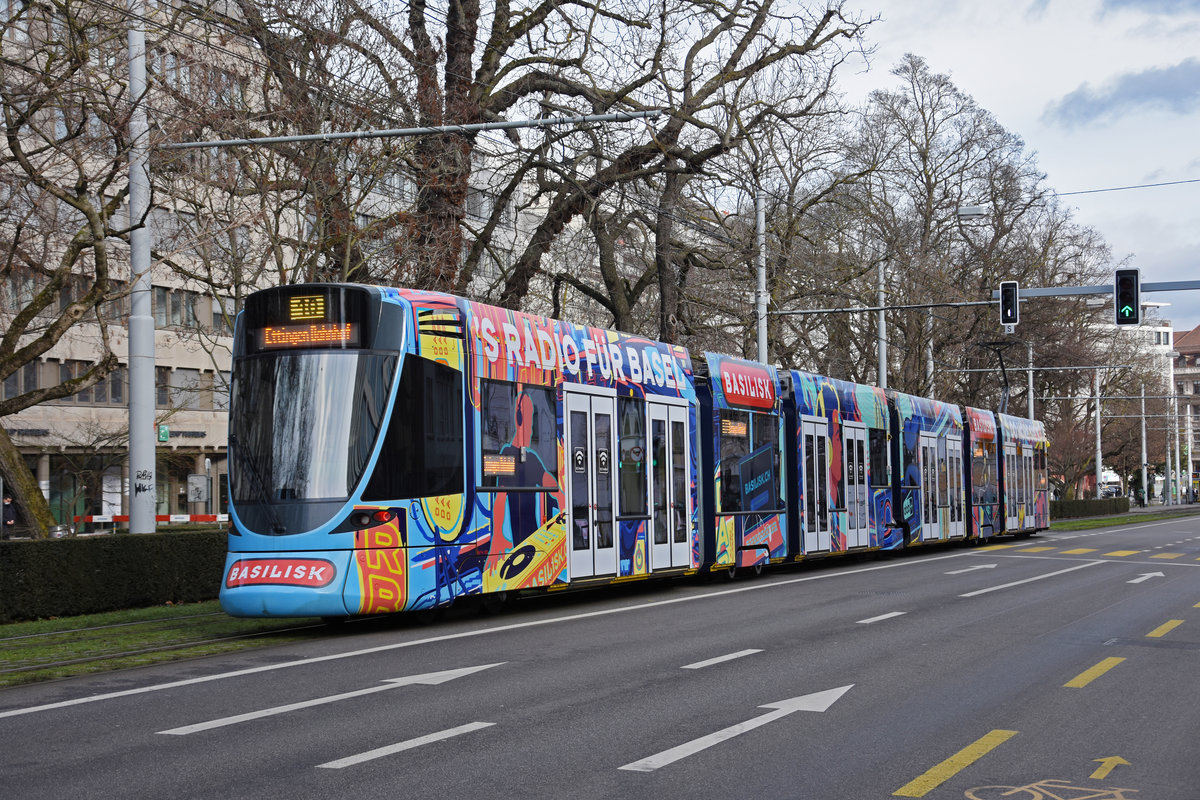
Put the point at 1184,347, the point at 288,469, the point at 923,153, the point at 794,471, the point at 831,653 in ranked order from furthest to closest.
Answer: the point at 1184,347
the point at 923,153
the point at 794,471
the point at 288,469
the point at 831,653

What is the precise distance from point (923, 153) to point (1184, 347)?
135909 millimetres

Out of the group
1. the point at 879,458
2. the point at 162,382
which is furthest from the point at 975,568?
the point at 162,382

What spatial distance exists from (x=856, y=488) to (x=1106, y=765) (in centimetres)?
2041

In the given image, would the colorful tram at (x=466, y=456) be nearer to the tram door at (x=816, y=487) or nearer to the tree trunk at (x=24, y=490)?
the tram door at (x=816, y=487)

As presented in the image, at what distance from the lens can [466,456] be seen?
1549 centimetres

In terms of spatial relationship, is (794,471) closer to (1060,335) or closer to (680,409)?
(680,409)

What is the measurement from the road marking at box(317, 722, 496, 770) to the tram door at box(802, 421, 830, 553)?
17032mm

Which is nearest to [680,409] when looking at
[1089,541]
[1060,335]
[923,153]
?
[1089,541]

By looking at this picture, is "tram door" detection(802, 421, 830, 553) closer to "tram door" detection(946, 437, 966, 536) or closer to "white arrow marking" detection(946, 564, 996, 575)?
"white arrow marking" detection(946, 564, 996, 575)

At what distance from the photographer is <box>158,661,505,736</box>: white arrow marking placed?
8.95 m

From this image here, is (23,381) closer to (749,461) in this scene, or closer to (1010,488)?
(1010,488)

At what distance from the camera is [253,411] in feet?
48.3

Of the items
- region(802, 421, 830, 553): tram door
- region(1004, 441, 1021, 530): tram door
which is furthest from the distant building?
region(802, 421, 830, 553): tram door

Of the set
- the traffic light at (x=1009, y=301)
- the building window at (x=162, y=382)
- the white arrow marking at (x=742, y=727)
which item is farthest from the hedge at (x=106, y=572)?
the building window at (x=162, y=382)
